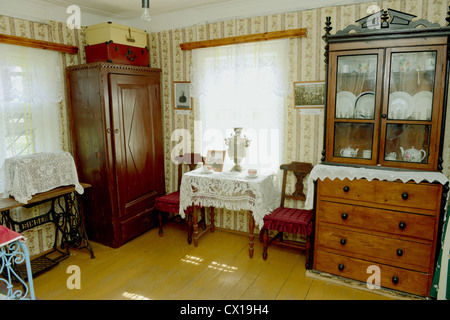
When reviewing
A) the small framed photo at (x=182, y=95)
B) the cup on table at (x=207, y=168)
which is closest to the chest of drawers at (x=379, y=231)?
the cup on table at (x=207, y=168)

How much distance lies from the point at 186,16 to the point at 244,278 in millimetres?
3072

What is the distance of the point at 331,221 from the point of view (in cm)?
291

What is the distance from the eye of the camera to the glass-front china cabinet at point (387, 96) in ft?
8.23

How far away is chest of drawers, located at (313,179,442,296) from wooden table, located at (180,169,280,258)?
0.59m

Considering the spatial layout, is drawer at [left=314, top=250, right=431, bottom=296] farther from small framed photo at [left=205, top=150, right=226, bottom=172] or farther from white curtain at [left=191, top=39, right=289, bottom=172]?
small framed photo at [left=205, top=150, right=226, bottom=172]

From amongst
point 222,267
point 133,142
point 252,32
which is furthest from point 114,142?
point 252,32

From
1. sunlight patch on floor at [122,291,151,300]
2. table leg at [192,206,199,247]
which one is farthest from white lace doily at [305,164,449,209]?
sunlight patch on floor at [122,291,151,300]

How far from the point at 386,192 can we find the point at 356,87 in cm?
92

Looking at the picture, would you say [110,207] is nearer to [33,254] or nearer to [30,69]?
[33,254]

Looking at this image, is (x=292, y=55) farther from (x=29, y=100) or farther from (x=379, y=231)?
(x=29, y=100)

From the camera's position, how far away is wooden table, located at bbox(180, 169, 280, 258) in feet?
10.7

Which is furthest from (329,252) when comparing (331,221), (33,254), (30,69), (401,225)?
(30,69)

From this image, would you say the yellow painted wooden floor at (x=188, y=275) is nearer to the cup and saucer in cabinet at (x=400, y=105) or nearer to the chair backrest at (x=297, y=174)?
the chair backrest at (x=297, y=174)

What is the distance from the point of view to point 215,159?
372 centimetres
